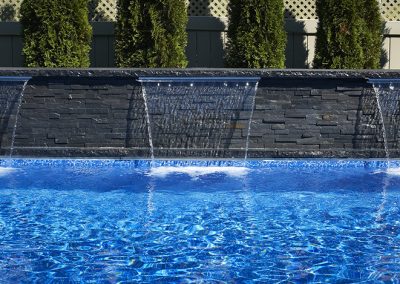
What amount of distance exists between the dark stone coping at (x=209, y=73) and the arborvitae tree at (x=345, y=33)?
1.35m

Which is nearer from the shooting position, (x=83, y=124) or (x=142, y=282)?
(x=142, y=282)

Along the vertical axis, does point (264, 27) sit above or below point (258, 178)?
above

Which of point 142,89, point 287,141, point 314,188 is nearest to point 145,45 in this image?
point 142,89

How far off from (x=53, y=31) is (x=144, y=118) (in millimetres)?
1975

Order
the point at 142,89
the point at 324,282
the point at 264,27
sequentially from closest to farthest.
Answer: the point at 324,282, the point at 142,89, the point at 264,27

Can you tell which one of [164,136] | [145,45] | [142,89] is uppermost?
[145,45]

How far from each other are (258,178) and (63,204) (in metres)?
2.40

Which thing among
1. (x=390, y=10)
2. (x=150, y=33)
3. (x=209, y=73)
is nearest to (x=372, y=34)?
(x=390, y=10)

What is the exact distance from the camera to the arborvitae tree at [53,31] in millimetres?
9508

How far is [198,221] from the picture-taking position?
6133 mm

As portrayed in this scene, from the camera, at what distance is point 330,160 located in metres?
8.78

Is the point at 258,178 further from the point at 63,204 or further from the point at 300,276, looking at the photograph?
the point at 300,276

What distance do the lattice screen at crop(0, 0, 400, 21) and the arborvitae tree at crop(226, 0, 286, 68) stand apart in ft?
5.16

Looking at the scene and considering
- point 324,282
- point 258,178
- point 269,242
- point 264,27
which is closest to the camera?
point 324,282
